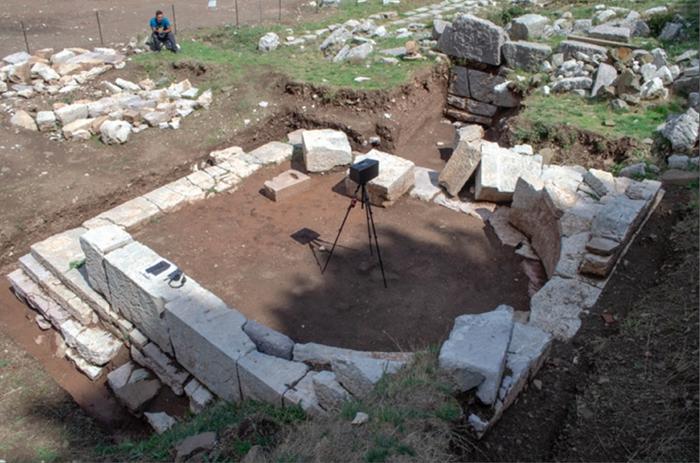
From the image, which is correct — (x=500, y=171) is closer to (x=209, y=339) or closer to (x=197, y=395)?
(x=209, y=339)

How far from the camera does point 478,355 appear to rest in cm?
451

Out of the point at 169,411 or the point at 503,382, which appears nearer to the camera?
the point at 503,382

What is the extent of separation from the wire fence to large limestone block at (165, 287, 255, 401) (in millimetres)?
11154

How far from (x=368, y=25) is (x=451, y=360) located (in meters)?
11.9

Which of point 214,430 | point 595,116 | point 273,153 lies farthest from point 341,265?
point 595,116

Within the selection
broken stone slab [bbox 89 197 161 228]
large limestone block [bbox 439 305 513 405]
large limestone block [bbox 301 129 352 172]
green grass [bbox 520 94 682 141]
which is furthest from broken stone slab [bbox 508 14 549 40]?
large limestone block [bbox 439 305 513 405]

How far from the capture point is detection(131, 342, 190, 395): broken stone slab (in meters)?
6.25

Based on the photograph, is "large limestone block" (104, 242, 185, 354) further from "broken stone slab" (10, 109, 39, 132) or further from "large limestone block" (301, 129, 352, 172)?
"broken stone slab" (10, 109, 39, 132)

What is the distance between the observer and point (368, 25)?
1462cm

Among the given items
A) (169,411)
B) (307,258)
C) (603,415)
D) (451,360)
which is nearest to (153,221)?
(307,258)

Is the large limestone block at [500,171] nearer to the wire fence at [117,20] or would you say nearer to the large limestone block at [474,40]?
the large limestone block at [474,40]

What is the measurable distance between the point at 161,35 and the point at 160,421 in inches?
380

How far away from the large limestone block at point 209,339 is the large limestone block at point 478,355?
2036 mm

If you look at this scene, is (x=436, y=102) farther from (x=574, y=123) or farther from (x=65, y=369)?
(x=65, y=369)
